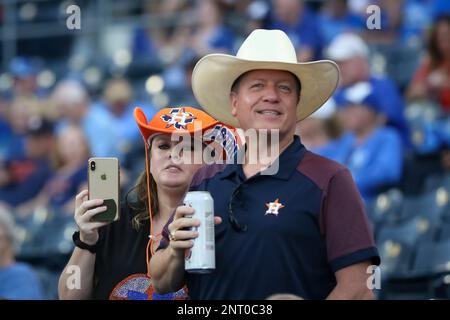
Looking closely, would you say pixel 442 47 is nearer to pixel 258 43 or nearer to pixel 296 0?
pixel 296 0

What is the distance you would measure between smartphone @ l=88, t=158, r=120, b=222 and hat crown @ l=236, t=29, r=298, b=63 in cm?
62

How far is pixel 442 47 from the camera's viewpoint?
9148 mm

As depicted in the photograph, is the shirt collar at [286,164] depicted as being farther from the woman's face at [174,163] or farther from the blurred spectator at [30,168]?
the blurred spectator at [30,168]

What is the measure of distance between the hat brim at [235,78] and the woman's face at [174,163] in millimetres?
178

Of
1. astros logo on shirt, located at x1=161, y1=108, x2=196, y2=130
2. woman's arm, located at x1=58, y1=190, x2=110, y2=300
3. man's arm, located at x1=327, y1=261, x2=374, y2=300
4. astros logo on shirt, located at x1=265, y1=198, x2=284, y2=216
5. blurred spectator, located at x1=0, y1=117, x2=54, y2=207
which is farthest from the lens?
blurred spectator, located at x1=0, y1=117, x2=54, y2=207

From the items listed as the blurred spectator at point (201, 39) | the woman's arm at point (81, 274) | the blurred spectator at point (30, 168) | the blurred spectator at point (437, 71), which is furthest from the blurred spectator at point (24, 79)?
the woman's arm at point (81, 274)

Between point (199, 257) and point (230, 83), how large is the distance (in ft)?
2.64

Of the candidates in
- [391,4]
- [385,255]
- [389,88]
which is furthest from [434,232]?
[391,4]

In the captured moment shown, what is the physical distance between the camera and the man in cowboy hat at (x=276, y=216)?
13.3 feet

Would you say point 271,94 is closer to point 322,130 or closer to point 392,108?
point 392,108

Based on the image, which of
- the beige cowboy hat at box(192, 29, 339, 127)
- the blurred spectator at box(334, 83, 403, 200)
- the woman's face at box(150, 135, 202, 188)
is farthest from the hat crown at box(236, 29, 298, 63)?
the blurred spectator at box(334, 83, 403, 200)

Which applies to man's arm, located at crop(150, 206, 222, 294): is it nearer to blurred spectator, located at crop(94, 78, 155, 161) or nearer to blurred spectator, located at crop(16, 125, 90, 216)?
blurred spectator, located at crop(16, 125, 90, 216)

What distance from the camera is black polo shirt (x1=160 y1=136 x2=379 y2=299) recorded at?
4047 millimetres

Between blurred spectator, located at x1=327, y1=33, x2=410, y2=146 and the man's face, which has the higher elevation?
blurred spectator, located at x1=327, y1=33, x2=410, y2=146
